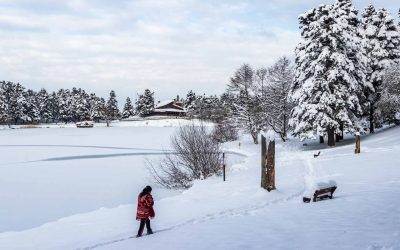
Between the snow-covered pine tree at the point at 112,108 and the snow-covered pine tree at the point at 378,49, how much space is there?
98904 millimetres

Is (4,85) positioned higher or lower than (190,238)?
higher

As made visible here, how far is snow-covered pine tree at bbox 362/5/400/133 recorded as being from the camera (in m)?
42.4

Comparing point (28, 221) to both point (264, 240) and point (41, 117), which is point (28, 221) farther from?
point (41, 117)

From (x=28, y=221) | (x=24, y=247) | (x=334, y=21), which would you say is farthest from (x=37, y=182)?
(x=334, y=21)

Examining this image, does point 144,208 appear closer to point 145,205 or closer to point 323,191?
point 145,205

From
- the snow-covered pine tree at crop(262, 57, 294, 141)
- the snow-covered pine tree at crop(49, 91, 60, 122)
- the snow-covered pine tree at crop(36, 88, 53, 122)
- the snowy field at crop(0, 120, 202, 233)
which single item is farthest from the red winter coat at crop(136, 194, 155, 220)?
the snow-covered pine tree at crop(49, 91, 60, 122)

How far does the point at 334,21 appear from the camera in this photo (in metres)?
37.1

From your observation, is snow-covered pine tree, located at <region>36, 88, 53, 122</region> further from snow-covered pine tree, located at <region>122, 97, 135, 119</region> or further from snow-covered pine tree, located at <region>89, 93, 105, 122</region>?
snow-covered pine tree, located at <region>122, 97, 135, 119</region>

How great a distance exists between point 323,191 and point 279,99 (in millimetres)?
37755

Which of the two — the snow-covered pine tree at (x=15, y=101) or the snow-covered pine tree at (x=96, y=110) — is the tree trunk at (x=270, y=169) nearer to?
the snow-covered pine tree at (x=15, y=101)

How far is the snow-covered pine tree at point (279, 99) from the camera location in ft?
173

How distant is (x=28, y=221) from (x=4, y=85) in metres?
125

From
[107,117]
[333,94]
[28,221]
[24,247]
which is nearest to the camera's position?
[24,247]

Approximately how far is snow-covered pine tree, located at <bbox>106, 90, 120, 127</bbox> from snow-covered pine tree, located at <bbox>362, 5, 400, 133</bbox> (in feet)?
324
